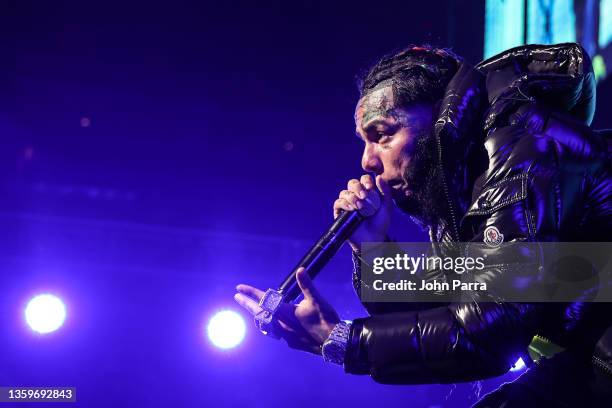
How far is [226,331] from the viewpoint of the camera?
5043mm

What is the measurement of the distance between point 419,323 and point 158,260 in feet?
13.5

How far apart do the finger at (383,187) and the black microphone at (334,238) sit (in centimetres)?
6

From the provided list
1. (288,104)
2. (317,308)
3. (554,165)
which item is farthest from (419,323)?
(288,104)

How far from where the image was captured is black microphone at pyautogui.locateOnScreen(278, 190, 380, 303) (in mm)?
2078

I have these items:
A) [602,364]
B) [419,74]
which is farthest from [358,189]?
[602,364]

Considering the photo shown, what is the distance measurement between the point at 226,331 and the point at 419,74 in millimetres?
3434

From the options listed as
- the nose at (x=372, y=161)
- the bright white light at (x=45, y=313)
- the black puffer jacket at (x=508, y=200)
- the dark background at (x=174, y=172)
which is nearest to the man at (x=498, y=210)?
the black puffer jacket at (x=508, y=200)

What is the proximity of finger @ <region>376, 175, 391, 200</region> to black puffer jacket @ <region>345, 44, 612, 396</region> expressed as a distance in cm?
36

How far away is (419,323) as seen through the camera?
157 centimetres

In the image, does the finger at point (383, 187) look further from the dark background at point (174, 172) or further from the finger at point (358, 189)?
the dark background at point (174, 172)

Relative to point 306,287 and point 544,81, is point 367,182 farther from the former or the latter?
point 544,81

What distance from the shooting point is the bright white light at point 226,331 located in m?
5.04

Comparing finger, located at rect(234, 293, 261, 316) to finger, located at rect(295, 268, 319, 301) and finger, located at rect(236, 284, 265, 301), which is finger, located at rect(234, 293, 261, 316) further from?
finger, located at rect(295, 268, 319, 301)

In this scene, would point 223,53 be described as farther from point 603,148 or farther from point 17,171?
point 603,148
